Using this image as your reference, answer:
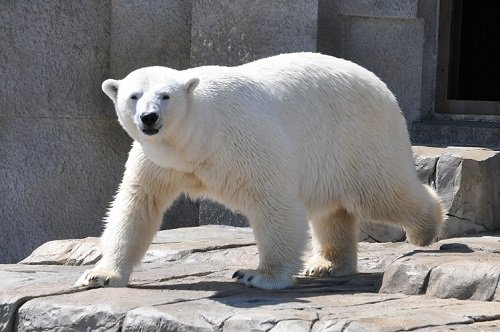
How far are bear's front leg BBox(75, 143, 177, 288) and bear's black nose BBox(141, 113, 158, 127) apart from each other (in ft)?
1.28

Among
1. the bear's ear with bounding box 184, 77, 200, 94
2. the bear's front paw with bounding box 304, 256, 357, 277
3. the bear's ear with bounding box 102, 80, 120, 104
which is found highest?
the bear's ear with bounding box 184, 77, 200, 94

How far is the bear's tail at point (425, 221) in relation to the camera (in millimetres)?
5766

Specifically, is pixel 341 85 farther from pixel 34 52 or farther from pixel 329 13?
pixel 34 52

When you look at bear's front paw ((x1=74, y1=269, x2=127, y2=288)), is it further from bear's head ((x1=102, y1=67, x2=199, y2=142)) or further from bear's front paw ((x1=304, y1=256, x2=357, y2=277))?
bear's front paw ((x1=304, y1=256, x2=357, y2=277))

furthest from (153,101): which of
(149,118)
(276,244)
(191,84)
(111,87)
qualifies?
(276,244)

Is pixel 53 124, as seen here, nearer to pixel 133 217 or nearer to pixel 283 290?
pixel 133 217

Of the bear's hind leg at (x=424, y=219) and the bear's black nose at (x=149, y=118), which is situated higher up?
the bear's black nose at (x=149, y=118)

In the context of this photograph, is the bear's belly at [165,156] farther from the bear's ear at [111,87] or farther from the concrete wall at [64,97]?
the concrete wall at [64,97]

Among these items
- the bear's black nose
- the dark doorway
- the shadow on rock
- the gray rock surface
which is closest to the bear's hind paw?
the shadow on rock

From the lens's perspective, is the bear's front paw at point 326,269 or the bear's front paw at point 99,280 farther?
the bear's front paw at point 326,269

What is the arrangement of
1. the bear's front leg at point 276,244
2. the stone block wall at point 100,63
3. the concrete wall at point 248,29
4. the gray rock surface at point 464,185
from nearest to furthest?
the bear's front leg at point 276,244
the gray rock surface at point 464,185
the concrete wall at point 248,29
the stone block wall at point 100,63

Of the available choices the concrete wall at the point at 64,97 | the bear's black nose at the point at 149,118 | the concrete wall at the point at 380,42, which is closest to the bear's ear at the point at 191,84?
the bear's black nose at the point at 149,118

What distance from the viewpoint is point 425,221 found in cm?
579

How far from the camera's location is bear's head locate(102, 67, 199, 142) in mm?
4707
